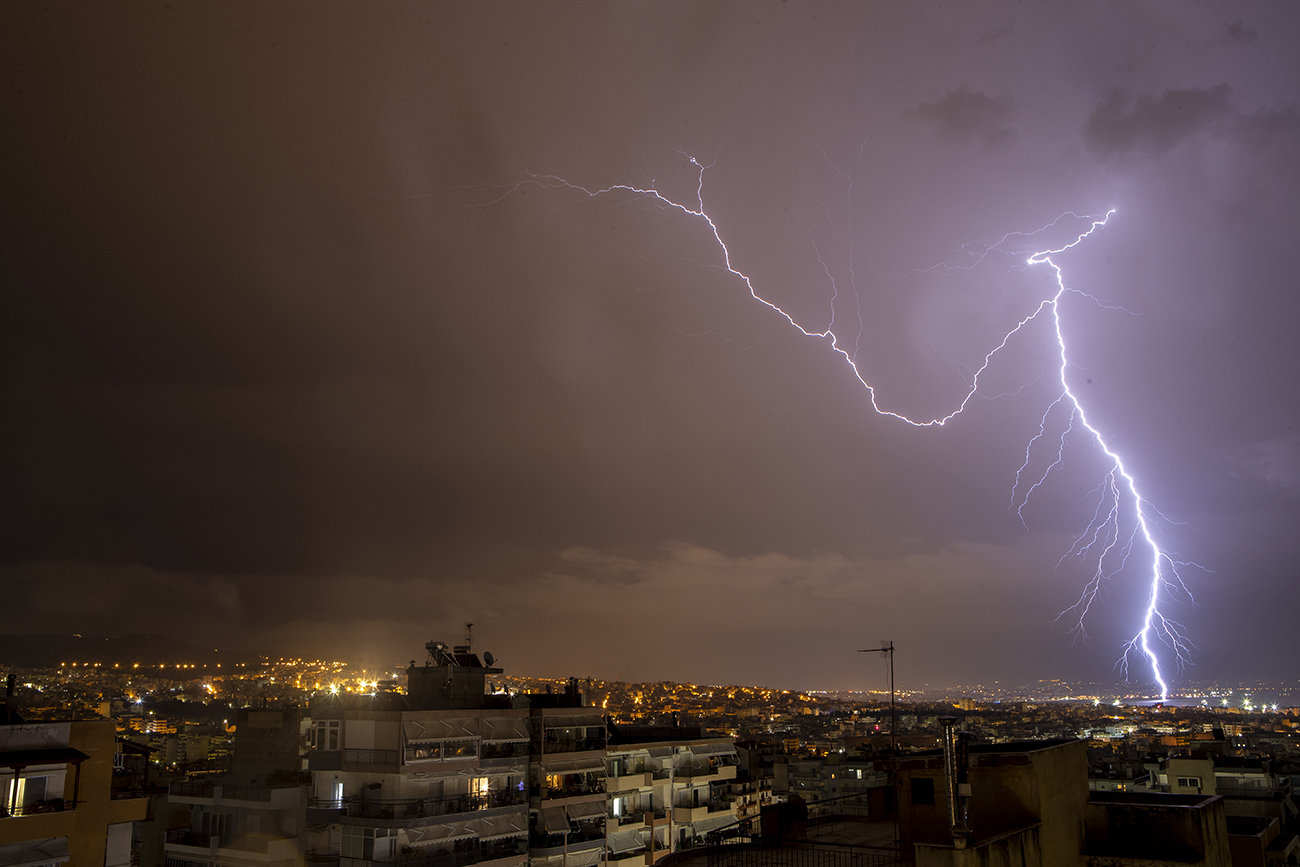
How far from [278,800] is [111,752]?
9.66 metres

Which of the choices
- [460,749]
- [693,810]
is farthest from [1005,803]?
[693,810]

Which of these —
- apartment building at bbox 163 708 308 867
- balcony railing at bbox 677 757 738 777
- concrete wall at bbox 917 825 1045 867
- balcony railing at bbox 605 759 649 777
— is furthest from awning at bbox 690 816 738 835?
concrete wall at bbox 917 825 1045 867

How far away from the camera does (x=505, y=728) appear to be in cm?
3019

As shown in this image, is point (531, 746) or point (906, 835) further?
point (531, 746)

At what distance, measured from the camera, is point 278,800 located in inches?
1041

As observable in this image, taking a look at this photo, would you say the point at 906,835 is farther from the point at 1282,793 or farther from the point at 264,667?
the point at 264,667

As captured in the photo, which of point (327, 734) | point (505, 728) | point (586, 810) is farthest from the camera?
point (586, 810)

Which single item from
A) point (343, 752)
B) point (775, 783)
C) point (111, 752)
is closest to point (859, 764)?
point (775, 783)

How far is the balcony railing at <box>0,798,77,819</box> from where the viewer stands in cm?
1631

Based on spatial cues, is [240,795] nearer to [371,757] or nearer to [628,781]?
[371,757]

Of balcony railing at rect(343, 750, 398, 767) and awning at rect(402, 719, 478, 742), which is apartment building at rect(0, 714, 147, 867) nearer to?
balcony railing at rect(343, 750, 398, 767)

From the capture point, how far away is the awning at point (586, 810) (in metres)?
31.3

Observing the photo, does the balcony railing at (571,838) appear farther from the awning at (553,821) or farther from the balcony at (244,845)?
the balcony at (244,845)

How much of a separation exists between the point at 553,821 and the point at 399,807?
6640mm
